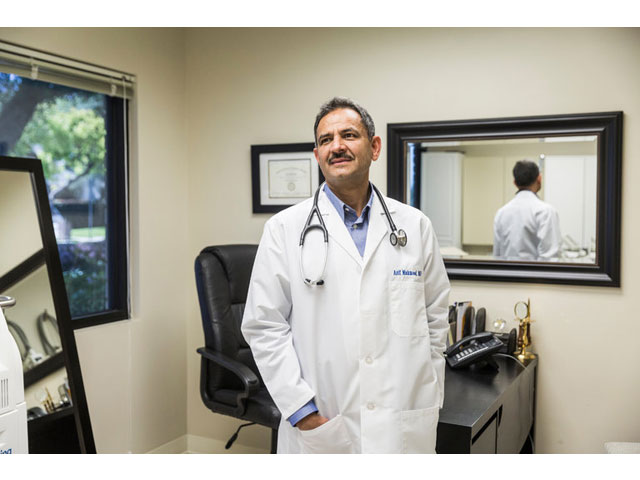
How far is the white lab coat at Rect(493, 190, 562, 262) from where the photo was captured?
2.66 meters

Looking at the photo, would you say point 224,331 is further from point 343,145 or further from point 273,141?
point 343,145

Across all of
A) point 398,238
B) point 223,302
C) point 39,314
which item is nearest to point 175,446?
point 223,302

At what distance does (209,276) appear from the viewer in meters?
2.69

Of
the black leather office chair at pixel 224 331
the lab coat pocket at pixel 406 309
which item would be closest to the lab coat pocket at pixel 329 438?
the lab coat pocket at pixel 406 309

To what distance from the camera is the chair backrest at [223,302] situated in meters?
2.68

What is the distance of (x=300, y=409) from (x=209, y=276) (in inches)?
48.6

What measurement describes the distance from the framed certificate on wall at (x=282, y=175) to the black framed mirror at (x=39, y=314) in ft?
3.61

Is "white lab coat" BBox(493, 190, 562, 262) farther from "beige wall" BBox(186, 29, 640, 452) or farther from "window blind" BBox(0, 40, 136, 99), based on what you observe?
"window blind" BBox(0, 40, 136, 99)

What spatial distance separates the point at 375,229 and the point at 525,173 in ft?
4.19

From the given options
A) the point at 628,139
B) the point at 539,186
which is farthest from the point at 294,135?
the point at 628,139

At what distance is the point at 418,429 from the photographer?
1.59 meters

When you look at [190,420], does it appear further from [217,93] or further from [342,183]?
[342,183]

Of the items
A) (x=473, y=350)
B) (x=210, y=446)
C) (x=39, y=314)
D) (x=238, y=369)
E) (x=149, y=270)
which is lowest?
(x=210, y=446)

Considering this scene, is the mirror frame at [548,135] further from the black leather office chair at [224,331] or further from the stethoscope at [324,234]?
the stethoscope at [324,234]
